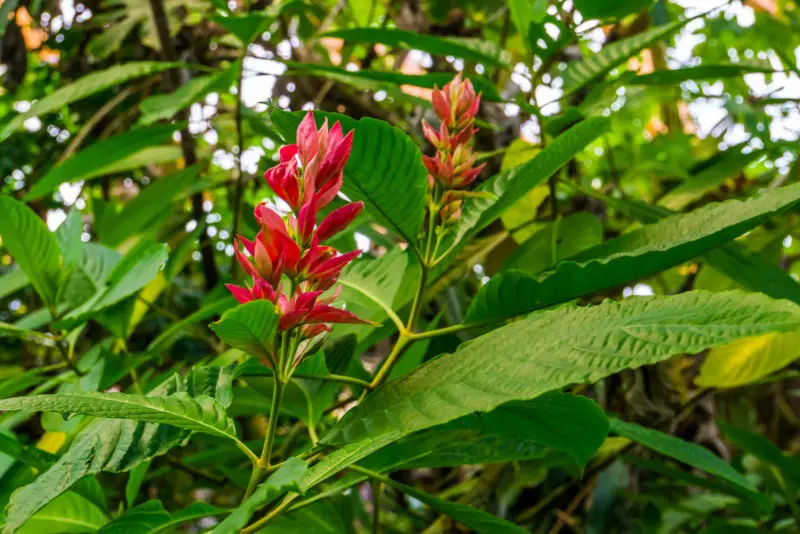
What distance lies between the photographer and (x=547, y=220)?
853 millimetres

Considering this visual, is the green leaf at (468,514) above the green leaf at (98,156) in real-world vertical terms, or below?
below

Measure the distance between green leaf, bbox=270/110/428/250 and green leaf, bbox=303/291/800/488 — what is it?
4.2 inches

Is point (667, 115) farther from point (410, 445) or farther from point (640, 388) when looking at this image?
point (410, 445)

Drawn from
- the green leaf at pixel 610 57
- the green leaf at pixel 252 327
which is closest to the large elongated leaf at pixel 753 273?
the green leaf at pixel 610 57

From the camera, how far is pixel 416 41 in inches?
27.2

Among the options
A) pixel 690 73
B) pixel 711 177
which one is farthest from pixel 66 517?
pixel 711 177

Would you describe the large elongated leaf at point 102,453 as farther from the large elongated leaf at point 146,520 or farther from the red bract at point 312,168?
the red bract at point 312,168

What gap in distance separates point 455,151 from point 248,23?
1.35 feet

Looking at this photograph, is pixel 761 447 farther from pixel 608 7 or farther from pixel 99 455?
pixel 99 455

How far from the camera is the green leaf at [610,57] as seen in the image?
69cm

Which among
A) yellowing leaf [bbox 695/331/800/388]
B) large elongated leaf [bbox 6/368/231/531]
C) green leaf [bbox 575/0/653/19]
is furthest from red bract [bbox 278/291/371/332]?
yellowing leaf [bbox 695/331/800/388]

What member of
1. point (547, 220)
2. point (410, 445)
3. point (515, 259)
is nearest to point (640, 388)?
point (547, 220)

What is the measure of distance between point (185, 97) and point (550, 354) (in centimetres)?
57

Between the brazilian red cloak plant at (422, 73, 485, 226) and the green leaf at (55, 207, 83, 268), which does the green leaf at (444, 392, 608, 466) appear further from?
the green leaf at (55, 207, 83, 268)
